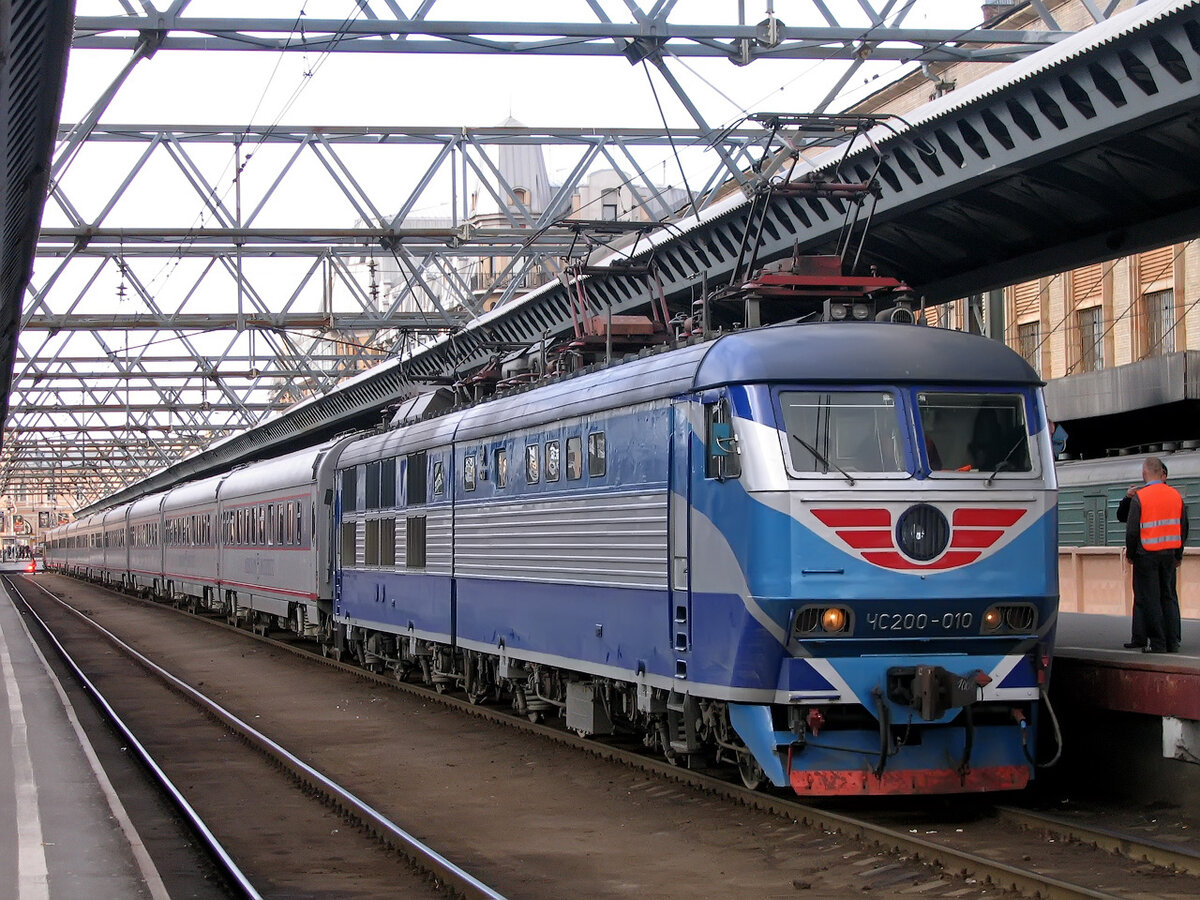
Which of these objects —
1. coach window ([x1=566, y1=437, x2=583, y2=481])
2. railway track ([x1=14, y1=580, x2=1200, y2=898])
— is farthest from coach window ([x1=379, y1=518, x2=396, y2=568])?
railway track ([x1=14, y1=580, x2=1200, y2=898])

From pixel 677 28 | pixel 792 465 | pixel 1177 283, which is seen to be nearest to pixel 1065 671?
pixel 792 465

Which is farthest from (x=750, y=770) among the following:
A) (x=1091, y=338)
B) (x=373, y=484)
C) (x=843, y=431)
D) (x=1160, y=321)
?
(x=1091, y=338)

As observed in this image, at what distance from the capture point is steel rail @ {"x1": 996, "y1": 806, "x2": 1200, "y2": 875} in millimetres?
9016

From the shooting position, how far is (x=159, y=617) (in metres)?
44.7

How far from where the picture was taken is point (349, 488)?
23.6 metres

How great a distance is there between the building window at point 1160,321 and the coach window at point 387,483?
58.2 ft

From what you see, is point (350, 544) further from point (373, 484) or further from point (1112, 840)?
point (1112, 840)

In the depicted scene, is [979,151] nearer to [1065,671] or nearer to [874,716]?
[1065,671]

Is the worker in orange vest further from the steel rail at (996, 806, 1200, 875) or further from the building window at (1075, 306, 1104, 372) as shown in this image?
the building window at (1075, 306, 1104, 372)

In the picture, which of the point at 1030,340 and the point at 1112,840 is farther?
the point at 1030,340

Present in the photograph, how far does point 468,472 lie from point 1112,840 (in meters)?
8.99

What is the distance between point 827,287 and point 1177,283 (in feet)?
69.0

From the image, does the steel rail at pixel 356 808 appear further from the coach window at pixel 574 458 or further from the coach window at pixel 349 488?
the coach window at pixel 349 488

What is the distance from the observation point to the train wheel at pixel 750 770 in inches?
451
